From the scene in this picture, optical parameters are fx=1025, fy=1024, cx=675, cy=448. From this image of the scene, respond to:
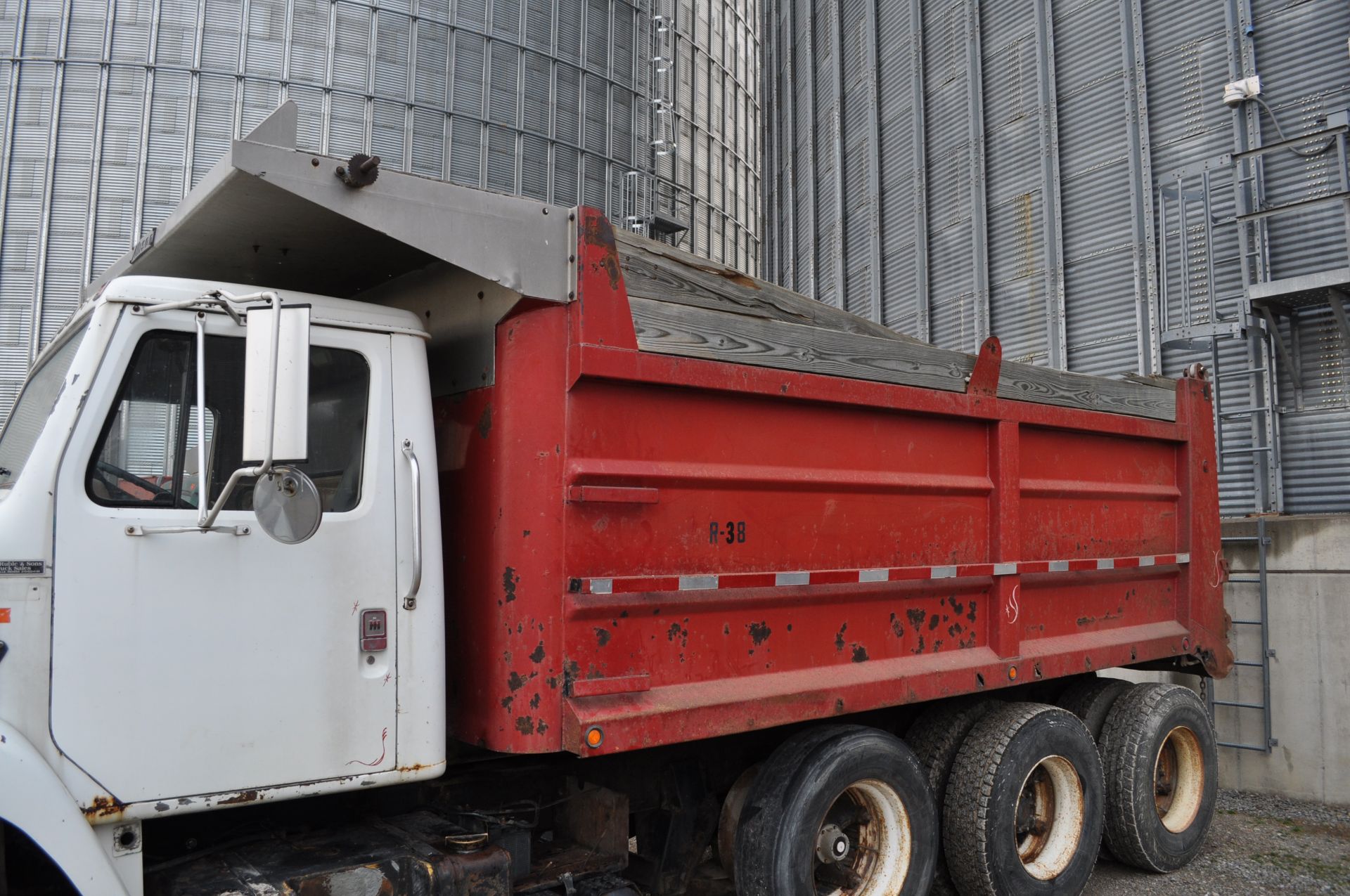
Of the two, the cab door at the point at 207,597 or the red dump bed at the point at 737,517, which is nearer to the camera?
the cab door at the point at 207,597

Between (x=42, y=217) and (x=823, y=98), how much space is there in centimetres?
1230

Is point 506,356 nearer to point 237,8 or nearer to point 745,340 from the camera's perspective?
point 745,340

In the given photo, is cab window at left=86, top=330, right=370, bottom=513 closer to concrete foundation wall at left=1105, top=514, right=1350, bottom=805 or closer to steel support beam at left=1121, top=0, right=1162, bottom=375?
concrete foundation wall at left=1105, top=514, right=1350, bottom=805

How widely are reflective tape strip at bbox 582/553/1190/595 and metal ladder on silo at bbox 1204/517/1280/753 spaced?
2.16 metres

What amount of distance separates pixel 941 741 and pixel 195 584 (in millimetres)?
3477

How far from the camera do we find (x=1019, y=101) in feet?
35.3

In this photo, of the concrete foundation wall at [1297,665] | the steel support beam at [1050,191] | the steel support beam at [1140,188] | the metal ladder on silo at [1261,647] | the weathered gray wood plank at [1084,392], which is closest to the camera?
the weathered gray wood plank at [1084,392]

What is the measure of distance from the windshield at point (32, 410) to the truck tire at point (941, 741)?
3.84 metres

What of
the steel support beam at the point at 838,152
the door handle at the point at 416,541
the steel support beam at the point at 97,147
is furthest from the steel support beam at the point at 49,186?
the door handle at the point at 416,541

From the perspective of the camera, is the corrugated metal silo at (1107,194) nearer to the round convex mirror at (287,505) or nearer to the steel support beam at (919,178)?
the steel support beam at (919,178)

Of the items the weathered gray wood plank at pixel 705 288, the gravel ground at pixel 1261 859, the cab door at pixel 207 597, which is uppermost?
the weathered gray wood plank at pixel 705 288

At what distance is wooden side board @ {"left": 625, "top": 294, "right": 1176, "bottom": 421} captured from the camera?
12.6ft

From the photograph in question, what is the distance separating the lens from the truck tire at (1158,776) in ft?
18.6

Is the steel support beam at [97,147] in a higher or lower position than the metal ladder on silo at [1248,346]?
higher
